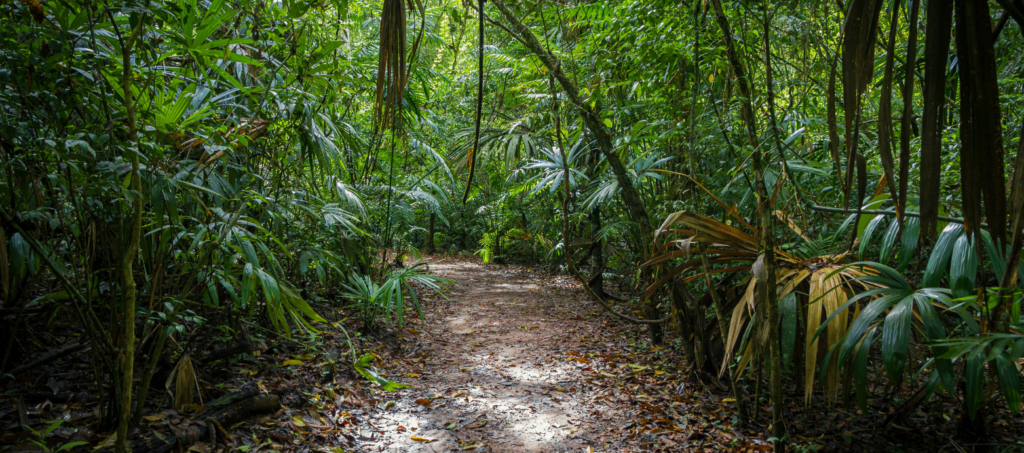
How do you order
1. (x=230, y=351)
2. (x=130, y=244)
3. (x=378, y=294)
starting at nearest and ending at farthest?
(x=130, y=244) < (x=230, y=351) < (x=378, y=294)

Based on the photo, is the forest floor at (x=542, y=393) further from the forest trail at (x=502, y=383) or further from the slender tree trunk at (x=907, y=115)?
→ the slender tree trunk at (x=907, y=115)

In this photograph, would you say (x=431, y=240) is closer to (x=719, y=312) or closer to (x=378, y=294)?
(x=378, y=294)

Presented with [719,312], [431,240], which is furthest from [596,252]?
[431,240]

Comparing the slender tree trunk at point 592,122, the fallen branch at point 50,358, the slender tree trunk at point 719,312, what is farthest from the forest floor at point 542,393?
the fallen branch at point 50,358

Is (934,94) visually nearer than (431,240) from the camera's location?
Yes

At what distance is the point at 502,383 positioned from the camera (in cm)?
365

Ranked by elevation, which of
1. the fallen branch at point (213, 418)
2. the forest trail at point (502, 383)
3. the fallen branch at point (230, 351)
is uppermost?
the fallen branch at point (230, 351)

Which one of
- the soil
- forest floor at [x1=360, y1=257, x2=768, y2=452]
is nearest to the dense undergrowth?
forest floor at [x1=360, y1=257, x2=768, y2=452]

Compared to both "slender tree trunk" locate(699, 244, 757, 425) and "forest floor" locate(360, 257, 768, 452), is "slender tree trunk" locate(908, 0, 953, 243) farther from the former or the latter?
"forest floor" locate(360, 257, 768, 452)

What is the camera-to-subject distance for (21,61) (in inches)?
69.2

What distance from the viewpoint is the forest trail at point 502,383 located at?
2.81 metres

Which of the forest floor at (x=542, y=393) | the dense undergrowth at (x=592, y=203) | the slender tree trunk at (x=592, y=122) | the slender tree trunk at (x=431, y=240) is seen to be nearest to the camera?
the dense undergrowth at (x=592, y=203)

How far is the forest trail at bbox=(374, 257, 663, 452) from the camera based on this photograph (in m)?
2.81

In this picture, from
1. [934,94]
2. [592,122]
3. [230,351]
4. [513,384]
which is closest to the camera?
[934,94]
